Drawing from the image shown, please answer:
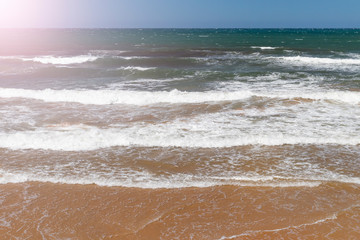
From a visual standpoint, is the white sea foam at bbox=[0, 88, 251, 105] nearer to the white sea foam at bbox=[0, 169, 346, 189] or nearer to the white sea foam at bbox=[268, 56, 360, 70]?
the white sea foam at bbox=[0, 169, 346, 189]

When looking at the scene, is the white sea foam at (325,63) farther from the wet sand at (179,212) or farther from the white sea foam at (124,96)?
the wet sand at (179,212)

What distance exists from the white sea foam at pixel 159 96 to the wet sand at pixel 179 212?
7.84 m

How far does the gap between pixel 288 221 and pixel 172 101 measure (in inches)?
362

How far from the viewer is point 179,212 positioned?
498 cm

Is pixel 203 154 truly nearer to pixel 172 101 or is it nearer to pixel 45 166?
pixel 45 166

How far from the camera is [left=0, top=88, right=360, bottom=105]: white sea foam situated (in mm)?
13320

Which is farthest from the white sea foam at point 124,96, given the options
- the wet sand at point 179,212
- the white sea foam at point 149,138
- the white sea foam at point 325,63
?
the white sea foam at point 325,63

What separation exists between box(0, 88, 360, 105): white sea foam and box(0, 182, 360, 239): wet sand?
784 cm

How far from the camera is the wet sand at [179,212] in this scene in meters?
4.47

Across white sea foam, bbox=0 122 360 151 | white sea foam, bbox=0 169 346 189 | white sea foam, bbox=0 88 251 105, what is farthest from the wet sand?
white sea foam, bbox=0 88 251 105

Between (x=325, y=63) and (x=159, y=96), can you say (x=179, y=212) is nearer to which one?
(x=159, y=96)

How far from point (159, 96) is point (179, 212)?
31.5 feet

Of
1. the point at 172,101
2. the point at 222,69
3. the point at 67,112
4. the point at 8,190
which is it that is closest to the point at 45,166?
the point at 8,190

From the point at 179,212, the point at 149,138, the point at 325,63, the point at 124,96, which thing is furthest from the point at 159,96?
the point at 325,63
